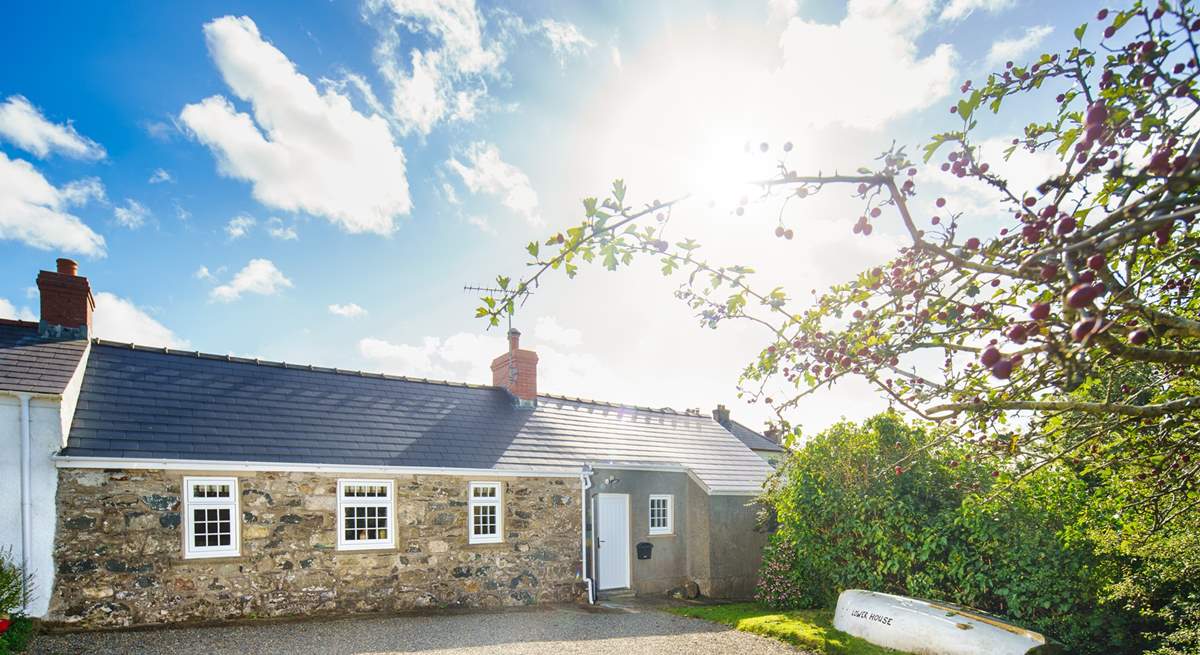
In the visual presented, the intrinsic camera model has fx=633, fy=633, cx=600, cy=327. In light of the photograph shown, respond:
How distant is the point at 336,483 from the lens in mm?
11867

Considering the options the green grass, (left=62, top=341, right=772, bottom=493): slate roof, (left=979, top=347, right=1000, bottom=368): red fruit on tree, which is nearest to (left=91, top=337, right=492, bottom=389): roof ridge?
(left=62, top=341, right=772, bottom=493): slate roof

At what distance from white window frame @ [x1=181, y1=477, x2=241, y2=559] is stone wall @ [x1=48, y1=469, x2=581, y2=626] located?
3.9 inches

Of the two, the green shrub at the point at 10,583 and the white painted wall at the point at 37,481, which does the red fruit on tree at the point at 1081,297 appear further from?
the white painted wall at the point at 37,481

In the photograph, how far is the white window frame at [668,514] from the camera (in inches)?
625

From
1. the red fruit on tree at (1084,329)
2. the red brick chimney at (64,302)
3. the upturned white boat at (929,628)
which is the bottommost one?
the upturned white boat at (929,628)

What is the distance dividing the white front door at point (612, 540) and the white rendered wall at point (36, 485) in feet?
32.5

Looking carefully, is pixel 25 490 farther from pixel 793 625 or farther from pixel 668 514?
pixel 668 514

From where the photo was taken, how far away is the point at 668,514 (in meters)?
16.2

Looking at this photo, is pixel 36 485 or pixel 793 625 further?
pixel 793 625

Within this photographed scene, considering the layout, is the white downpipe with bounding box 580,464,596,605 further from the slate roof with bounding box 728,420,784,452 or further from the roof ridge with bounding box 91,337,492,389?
the slate roof with bounding box 728,420,784,452

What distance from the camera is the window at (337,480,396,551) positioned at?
1183 cm

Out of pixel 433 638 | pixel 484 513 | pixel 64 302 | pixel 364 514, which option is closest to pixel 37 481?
pixel 64 302

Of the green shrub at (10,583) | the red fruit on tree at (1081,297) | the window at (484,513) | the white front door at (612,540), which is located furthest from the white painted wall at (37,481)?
the red fruit on tree at (1081,297)

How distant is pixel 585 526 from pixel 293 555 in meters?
5.96
